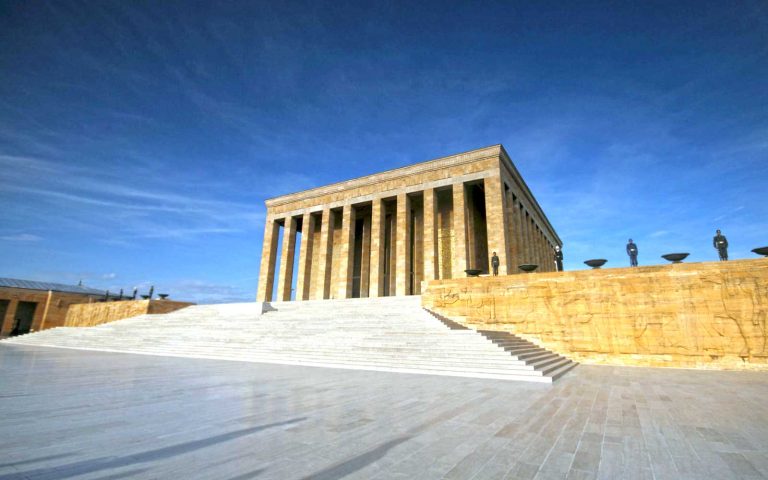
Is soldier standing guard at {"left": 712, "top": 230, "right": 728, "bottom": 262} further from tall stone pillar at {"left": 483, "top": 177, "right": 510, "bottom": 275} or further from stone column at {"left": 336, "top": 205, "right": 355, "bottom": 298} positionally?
stone column at {"left": 336, "top": 205, "right": 355, "bottom": 298}

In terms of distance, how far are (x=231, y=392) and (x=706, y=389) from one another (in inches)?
365

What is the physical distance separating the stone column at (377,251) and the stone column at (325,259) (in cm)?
459

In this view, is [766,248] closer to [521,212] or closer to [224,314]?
[521,212]

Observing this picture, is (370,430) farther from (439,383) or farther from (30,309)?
(30,309)

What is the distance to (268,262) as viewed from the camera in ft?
101

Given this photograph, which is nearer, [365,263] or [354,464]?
[354,464]

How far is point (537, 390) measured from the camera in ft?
21.6

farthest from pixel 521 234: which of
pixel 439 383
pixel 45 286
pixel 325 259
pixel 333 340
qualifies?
pixel 45 286

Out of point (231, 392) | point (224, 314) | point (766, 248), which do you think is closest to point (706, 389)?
point (766, 248)

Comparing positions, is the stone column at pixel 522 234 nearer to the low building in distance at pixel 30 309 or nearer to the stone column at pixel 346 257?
the stone column at pixel 346 257

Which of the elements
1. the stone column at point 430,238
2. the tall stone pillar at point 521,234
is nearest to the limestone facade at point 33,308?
the stone column at point 430,238

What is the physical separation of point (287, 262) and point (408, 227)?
38.9 ft

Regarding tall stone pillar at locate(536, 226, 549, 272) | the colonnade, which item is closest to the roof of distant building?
the colonnade

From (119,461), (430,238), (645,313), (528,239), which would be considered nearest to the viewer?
(119,461)
